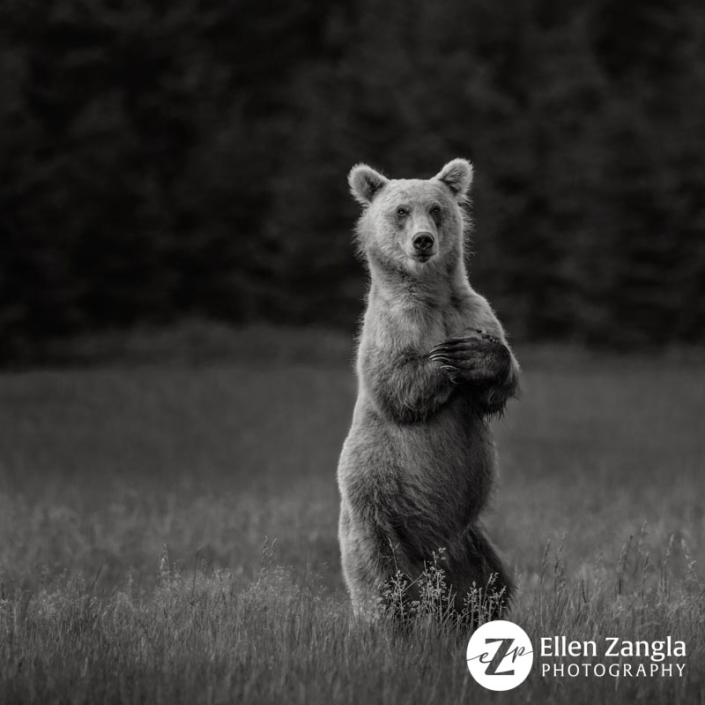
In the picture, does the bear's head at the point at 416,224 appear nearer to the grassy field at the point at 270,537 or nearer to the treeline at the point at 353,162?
the grassy field at the point at 270,537

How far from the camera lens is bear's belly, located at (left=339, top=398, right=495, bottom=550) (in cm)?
514

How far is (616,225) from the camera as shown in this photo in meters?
30.9

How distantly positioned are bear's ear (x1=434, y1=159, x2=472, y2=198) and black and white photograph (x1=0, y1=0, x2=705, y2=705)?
0.02 m

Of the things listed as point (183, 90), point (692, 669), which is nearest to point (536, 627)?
point (692, 669)

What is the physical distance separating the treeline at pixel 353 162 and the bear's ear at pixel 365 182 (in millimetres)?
21440

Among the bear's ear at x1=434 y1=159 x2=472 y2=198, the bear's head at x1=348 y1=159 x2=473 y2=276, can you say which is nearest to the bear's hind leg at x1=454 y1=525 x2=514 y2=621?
the bear's head at x1=348 y1=159 x2=473 y2=276

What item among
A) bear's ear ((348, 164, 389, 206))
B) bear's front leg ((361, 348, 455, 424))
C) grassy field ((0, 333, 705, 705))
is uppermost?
bear's ear ((348, 164, 389, 206))

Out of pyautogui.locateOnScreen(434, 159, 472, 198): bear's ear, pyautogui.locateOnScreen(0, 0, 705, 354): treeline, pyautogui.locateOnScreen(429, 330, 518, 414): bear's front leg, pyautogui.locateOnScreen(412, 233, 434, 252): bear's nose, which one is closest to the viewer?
pyautogui.locateOnScreen(429, 330, 518, 414): bear's front leg

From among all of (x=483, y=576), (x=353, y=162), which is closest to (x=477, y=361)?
(x=483, y=576)

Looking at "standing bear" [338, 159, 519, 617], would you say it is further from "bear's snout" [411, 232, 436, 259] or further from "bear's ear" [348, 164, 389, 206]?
"bear's ear" [348, 164, 389, 206]

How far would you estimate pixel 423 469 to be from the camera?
5.14 meters

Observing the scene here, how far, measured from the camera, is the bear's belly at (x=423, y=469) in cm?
514

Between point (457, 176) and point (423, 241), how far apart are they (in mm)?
769

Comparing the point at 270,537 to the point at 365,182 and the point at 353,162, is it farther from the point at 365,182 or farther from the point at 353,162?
the point at 353,162
